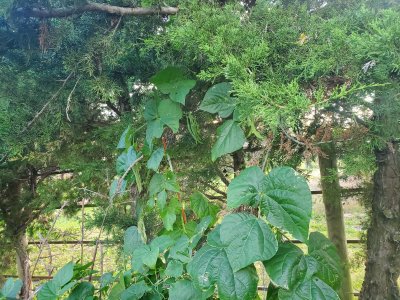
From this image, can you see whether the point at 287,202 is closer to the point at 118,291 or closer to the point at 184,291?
the point at 184,291

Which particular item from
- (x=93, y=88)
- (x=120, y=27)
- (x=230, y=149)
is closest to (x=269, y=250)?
(x=230, y=149)

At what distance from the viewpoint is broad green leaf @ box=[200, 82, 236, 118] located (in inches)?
26.3

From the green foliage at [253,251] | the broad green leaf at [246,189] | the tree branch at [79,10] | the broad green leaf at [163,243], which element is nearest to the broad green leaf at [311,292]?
the green foliage at [253,251]

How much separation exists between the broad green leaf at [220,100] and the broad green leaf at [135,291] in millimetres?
396

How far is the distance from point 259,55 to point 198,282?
39 centimetres

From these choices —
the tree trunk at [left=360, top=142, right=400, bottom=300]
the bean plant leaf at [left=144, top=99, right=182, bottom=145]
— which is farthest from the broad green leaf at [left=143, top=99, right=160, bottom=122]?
the tree trunk at [left=360, top=142, right=400, bottom=300]

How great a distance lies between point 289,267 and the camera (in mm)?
570

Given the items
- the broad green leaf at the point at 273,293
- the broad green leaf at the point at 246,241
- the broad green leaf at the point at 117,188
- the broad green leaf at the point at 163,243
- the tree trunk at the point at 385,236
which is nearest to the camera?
the broad green leaf at the point at 246,241

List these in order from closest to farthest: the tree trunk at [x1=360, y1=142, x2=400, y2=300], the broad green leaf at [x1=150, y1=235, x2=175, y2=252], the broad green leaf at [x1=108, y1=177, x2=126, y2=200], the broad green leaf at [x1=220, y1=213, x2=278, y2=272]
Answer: the broad green leaf at [x1=220, y1=213, x2=278, y2=272]
the broad green leaf at [x1=150, y1=235, x2=175, y2=252]
the broad green leaf at [x1=108, y1=177, x2=126, y2=200]
the tree trunk at [x1=360, y1=142, x2=400, y2=300]

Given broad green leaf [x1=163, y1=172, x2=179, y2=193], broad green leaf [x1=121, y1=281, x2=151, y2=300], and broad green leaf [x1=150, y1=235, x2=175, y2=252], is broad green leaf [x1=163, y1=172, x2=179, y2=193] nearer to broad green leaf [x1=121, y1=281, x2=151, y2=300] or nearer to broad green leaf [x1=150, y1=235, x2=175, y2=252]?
broad green leaf [x1=150, y1=235, x2=175, y2=252]

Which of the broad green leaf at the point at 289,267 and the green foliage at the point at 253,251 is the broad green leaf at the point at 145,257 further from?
the broad green leaf at the point at 289,267

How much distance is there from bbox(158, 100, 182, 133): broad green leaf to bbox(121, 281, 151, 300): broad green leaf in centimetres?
35

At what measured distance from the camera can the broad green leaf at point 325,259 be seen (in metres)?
0.62

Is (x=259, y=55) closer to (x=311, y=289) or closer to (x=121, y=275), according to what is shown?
(x=311, y=289)
